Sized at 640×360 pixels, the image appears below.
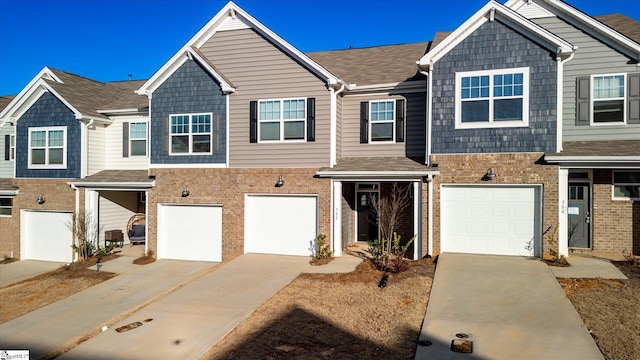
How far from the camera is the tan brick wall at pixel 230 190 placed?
572 inches

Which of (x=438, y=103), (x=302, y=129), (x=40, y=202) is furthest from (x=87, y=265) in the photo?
(x=438, y=103)

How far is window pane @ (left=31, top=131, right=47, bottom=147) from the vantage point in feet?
59.6

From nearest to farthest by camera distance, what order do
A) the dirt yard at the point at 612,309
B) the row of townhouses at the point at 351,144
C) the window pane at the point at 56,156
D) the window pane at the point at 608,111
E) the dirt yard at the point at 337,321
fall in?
the dirt yard at the point at 612,309 < the dirt yard at the point at 337,321 < the row of townhouses at the point at 351,144 < the window pane at the point at 608,111 < the window pane at the point at 56,156

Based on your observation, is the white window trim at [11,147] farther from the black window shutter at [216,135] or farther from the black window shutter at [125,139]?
the black window shutter at [216,135]

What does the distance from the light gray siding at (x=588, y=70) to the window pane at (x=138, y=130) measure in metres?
15.0

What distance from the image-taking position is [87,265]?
51.7 feet

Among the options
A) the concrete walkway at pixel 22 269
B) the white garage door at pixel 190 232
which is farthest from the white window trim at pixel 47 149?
the white garage door at pixel 190 232

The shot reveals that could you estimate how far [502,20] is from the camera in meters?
12.8

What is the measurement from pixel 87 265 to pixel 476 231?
1295 cm

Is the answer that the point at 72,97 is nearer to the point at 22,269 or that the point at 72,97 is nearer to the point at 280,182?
the point at 22,269

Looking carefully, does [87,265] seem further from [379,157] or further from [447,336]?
[447,336]

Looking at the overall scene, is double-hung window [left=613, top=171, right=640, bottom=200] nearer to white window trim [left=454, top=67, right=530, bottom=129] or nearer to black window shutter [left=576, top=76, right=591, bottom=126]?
black window shutter [left=576, top=76, right=591, bottom=126]

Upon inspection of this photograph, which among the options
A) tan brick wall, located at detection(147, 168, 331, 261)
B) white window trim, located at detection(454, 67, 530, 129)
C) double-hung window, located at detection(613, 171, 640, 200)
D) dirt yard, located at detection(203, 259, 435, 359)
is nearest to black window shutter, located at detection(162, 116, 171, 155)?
tan brick wall, located at detection(147, 168, 331, 261)

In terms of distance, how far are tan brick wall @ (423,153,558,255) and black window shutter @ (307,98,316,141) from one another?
3.83 metres
